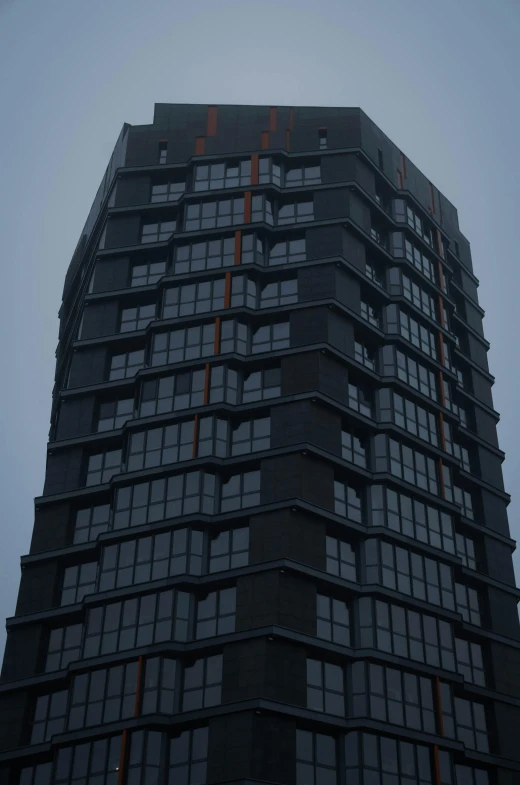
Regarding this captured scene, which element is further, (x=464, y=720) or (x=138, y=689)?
(x=464, y=720)

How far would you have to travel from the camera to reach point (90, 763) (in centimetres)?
6272

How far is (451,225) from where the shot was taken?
324 ft

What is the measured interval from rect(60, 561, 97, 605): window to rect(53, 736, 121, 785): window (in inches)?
402

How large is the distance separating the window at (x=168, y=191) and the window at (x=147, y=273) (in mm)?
5802

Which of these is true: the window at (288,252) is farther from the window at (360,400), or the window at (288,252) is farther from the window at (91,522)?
the window at (91,522)

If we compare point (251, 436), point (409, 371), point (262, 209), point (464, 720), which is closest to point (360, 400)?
point (409, 371)

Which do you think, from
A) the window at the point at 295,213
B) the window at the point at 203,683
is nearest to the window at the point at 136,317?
the window at the point at 295,213

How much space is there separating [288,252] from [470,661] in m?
31.1

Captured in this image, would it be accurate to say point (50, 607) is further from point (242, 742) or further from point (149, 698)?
point (242, 742)

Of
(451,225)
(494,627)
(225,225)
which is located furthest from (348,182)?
(494,627)

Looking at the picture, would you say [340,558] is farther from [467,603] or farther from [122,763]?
[122,763]

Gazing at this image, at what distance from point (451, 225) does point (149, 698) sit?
2074 inches

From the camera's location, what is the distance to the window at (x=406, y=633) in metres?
67.4

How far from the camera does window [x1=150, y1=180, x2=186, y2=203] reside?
87.0 metres
